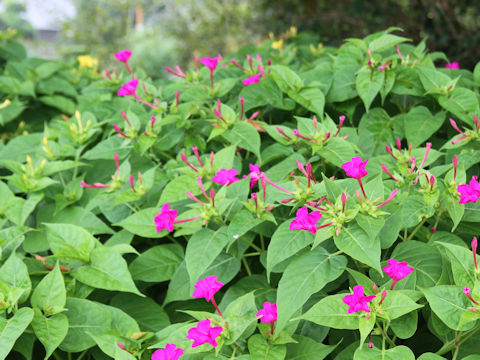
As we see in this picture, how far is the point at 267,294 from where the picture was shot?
1.64 m

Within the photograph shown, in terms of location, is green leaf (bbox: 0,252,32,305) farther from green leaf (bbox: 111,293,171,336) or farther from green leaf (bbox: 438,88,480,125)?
green leaf (bbox: 438,88,480,125)

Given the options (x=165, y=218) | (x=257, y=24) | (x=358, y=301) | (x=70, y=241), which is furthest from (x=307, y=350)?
(x=257, y=24)

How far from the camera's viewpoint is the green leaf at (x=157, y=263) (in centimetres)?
180

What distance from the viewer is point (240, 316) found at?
1.39m

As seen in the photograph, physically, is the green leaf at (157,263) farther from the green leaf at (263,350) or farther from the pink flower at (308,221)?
the pink flower at (308,221)

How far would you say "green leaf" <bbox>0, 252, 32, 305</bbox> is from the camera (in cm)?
159

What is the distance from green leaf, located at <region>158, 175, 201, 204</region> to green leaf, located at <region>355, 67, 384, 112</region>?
795 millimetres

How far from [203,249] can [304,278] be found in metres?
0.38

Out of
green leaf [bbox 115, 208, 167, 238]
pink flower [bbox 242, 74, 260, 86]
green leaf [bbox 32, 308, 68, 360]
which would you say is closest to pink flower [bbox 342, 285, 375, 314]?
green leaf [bbox 115, 208, 167, 238]

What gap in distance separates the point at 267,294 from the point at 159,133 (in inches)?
38.0

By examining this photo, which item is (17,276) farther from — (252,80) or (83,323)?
(252,80)

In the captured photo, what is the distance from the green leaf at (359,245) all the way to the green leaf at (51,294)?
90cm

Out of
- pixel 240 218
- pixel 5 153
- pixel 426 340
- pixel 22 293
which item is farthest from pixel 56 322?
pixel 5 153

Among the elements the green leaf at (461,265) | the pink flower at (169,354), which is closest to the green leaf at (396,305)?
the green leaf at (461,265)
